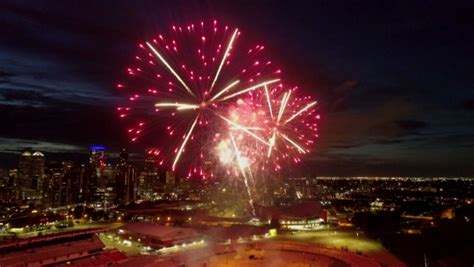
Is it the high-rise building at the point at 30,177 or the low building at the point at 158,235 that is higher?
the high-rise building at the point at 30,177

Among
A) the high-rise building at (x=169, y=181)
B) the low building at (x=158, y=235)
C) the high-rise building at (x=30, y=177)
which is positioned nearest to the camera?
the low building at (x=158, y=235)

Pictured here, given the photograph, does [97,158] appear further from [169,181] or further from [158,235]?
[158,235]

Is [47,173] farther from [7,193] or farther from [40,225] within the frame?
[40,225]

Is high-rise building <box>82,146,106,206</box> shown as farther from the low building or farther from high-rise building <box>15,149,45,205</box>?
the low building

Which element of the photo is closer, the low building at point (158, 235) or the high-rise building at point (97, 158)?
the low building at point (158, 235)

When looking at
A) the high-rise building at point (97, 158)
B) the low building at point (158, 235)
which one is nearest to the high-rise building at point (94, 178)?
the high-rise building at point (97, 158)

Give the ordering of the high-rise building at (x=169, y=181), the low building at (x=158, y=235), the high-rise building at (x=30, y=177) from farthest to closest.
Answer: the high-rise building at (x=169, y=181), the high-rise building at (x=30, y=177), the low building at (x=158, y=235)

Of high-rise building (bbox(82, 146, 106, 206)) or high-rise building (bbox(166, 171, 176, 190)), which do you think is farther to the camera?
high-rise building (bbox(166, 171, 176, 190))

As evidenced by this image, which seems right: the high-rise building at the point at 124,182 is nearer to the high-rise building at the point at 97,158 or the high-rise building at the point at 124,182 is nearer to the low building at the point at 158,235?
the high-rise building at the point at 97,158

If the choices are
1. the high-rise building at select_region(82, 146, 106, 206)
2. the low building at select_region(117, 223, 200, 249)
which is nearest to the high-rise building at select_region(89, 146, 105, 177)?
the high-rise building at select_region(82, 146, 106, 206)

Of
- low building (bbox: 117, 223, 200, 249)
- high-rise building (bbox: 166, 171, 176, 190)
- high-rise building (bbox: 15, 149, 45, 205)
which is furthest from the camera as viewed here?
high-rise building (bbox: 166, 171, 176, 190)

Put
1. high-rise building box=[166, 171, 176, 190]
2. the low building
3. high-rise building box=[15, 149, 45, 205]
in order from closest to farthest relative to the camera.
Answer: the low building < high-rise building box=[15, 149, 45, 205] < high-rise building box=[166, 171, 176, 190]
